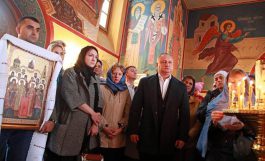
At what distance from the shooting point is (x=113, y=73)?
3195 millimetres

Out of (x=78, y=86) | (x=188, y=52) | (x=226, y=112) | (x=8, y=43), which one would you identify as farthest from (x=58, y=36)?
(x=188, y=52)

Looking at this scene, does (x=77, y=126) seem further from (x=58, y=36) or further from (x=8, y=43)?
(x=58, y=36)

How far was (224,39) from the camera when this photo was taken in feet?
32.8

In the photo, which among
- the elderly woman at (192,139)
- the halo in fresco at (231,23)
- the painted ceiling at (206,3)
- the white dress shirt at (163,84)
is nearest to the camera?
the white dress shirt at (163,84)

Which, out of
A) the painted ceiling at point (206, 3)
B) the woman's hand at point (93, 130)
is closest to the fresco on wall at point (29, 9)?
the woman's hand at point (93, 130)

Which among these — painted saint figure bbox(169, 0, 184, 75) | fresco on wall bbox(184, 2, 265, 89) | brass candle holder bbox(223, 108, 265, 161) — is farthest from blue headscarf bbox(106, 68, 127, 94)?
fresco on wall bbox(184, 2, 265, 89)

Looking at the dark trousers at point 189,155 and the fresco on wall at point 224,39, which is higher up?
the fresco on wall at point 224,39

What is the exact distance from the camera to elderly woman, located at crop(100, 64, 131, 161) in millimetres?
2951

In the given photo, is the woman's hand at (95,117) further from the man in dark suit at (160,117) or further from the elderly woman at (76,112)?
the man in dark suit at (160,117)

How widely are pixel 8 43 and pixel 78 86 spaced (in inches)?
34.3

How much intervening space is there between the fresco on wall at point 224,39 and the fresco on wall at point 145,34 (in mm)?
2640

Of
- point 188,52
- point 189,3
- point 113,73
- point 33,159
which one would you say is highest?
point 189,3

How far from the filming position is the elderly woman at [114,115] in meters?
2.95

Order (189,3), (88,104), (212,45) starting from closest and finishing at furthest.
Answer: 1. (88,104)
2. (212,45)
3. (189,3)
